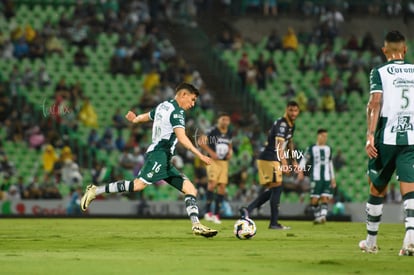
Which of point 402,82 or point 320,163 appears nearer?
point 402,82

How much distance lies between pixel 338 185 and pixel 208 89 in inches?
273

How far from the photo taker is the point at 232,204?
30266 mm

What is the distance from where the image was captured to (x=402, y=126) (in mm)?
12711

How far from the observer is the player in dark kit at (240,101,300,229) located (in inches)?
821

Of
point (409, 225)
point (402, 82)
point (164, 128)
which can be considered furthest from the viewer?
point (164, 128)

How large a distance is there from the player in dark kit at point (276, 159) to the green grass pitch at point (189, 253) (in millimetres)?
1823

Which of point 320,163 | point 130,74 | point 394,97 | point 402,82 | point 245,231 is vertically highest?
point 130,74

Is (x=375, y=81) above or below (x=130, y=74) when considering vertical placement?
below

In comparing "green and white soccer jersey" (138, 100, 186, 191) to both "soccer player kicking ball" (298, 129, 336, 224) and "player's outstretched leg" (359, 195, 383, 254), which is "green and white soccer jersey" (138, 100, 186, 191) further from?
"soccer player kicking ball" (298, 129, 336, 224)

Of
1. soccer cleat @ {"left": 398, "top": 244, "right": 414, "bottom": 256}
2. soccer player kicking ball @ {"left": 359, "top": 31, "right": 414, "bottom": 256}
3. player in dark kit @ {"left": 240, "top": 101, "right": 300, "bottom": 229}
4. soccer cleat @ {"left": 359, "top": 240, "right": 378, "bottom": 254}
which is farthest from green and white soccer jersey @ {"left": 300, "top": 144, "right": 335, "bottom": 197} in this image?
soccer cleat @ {"left": 398, "top": 244, "right": 414, "bottom": 256}

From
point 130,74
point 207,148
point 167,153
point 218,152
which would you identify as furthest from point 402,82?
point 130,74

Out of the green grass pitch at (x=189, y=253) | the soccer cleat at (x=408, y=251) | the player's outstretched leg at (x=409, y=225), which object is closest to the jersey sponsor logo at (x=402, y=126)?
the player's outstretched leg at (x=409, y=225)

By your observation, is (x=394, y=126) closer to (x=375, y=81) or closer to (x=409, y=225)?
(x=375, y=81)

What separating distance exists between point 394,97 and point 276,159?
8.54 meters
